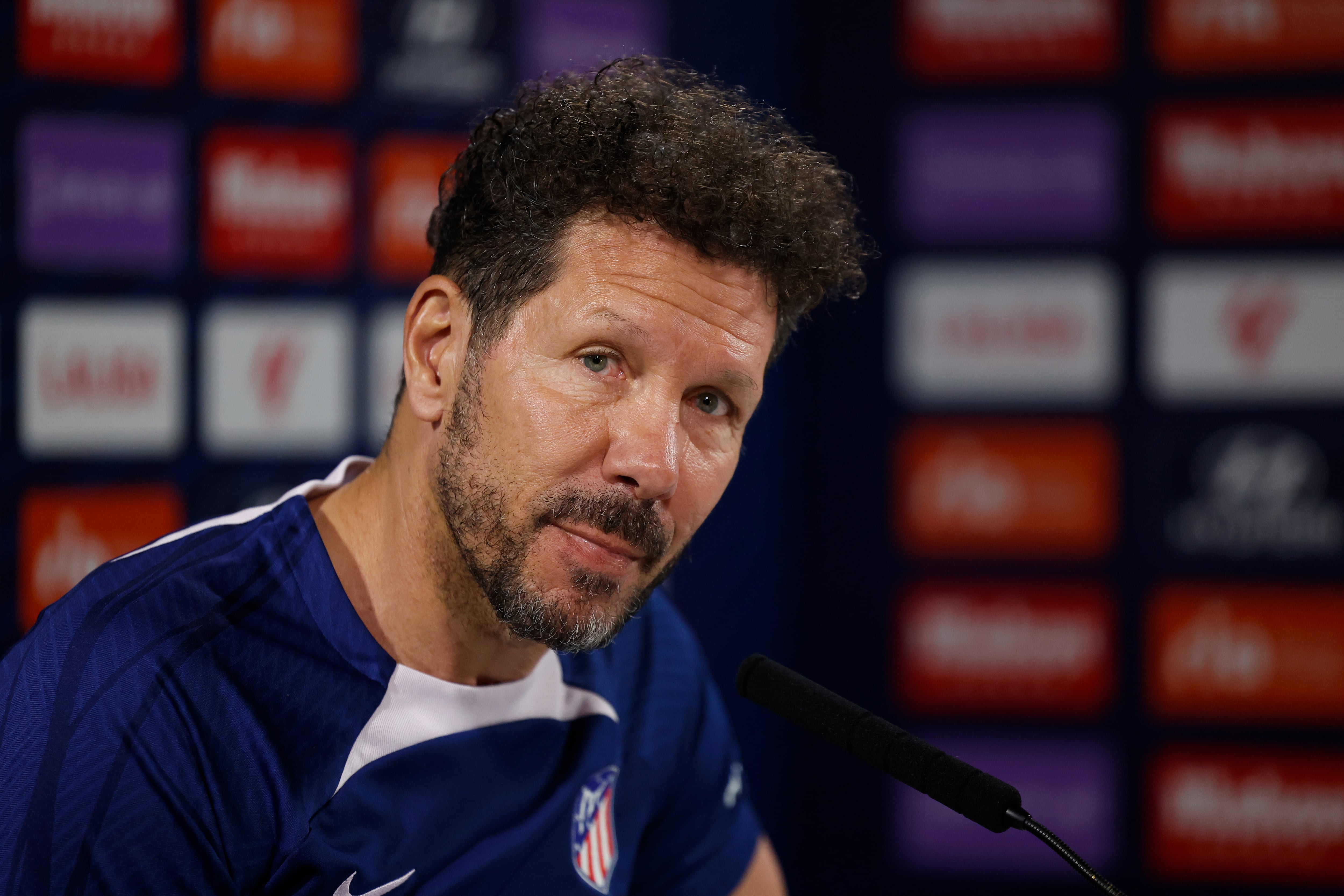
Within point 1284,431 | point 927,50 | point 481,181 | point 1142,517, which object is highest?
point 927,50

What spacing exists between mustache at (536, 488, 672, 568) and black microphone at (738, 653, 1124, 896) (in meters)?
0.15

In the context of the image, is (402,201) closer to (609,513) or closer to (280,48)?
(280,48)

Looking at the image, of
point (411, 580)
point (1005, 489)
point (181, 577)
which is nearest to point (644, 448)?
point (411, 580)

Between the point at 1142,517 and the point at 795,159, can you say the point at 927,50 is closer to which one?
the point at 1142,517

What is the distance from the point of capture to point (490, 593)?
0.94m

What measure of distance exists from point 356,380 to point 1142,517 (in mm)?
1657

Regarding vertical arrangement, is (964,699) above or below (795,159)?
below

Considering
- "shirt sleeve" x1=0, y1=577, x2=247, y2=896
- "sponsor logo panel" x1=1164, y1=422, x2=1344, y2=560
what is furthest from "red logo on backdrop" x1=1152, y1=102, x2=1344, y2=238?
"shirt sleeve" x1=0, y1=577, x2=247, y2=896

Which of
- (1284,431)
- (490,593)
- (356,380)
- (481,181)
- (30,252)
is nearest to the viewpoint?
(490,593)

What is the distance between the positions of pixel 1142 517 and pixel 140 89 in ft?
6.99

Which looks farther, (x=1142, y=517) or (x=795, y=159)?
(x=1142, y=517)

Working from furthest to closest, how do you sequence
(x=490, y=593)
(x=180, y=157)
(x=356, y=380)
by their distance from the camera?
1. (x=356, y=380)
2. (x=180, y=157)
3. (x=490, y=593)

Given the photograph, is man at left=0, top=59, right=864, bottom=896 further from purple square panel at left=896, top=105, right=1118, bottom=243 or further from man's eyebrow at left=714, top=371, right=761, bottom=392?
purple square panel at left=896, top=105, right=1118, bottom=243

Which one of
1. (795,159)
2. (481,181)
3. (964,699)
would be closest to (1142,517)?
(964,699)
